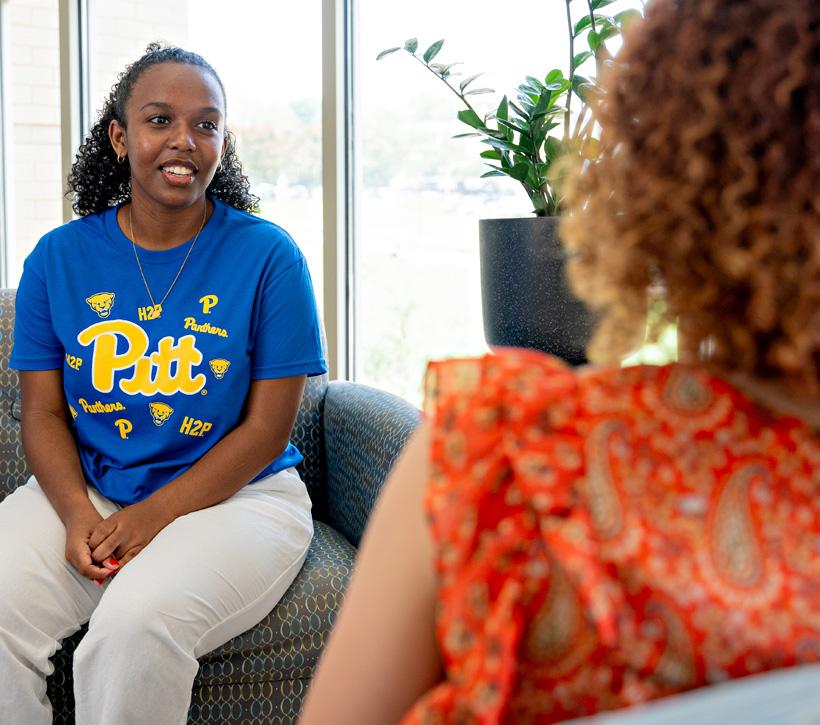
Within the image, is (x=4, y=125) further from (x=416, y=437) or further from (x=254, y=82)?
(x=416, y=437)

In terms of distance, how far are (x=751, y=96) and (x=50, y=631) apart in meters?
1.39

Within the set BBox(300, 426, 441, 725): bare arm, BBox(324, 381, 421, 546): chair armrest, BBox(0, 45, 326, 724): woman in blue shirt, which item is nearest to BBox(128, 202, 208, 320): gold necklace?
BBox(0, 45, 326, 724): woman in blue shirt

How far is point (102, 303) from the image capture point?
5.97ft

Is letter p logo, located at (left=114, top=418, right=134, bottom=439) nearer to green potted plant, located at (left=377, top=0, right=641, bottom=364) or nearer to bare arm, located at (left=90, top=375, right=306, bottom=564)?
bare arm, located at (left=90, top=375, right=306, bottom=564)

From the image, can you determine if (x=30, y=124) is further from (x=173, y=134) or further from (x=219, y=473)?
(x=219, y=473)

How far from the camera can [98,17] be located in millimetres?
3980

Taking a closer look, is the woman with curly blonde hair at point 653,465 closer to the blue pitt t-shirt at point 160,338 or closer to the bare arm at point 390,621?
the bare arm at point 390,621

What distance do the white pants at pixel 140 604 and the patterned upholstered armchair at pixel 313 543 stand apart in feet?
0.16

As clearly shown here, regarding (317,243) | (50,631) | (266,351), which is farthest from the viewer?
(317,243)

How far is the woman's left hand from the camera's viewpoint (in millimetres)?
1627

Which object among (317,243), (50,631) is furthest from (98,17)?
(50,631)

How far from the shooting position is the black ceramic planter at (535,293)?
Answer: 171 cm

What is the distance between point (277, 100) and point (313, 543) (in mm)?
1645

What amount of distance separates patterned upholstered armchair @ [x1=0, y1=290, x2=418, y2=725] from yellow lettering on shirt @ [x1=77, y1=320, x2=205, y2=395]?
0.38 m
